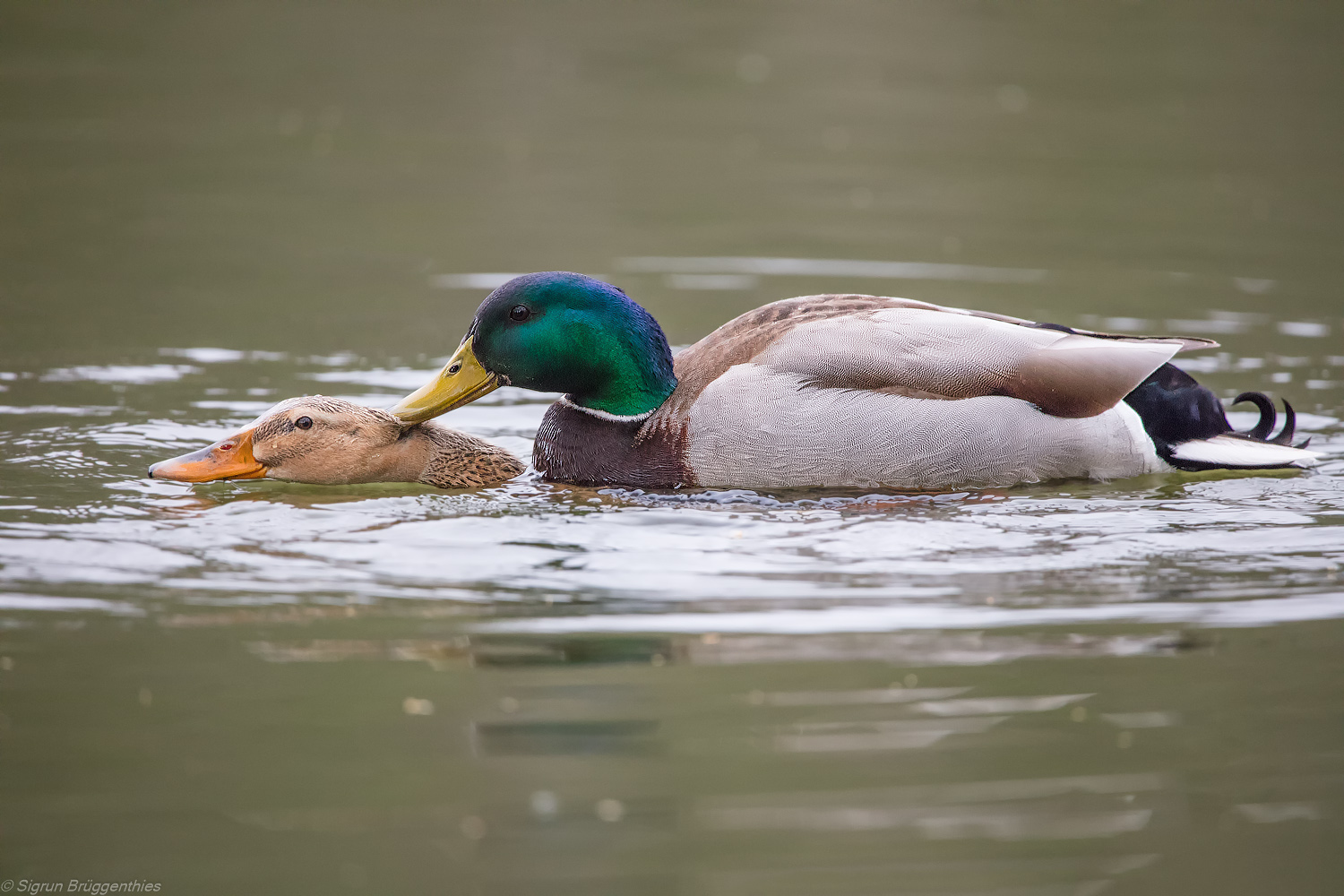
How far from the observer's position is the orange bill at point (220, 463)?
702cm

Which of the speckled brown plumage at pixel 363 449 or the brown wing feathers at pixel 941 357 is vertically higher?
the brown wing feathers at pixel 941 357

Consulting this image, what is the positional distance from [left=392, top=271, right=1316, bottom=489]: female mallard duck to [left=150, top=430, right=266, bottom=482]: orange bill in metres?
0.71

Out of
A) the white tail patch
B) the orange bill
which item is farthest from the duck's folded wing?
the orange bill

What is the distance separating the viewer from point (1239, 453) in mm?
7316

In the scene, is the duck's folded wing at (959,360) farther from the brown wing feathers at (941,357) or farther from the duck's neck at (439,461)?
the duck's neck at (439,461)

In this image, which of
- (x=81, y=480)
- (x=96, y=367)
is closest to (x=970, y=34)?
(x=96, y=367)

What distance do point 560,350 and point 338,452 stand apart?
3.62 ft

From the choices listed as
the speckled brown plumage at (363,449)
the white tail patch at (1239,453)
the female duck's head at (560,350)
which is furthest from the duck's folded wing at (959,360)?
the speckled brown plumage at (363,449)

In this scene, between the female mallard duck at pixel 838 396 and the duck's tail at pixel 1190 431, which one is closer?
the female mallard duck at pixel 838 396

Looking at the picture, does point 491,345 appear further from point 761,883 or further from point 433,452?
point 761,883

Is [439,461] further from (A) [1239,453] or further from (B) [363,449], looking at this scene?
(A) [1239,453]

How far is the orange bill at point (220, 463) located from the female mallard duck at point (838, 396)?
708 millimetres

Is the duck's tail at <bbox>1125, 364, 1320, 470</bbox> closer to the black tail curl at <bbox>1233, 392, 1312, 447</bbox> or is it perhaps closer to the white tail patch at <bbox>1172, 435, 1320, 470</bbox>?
the white tail patch at <bbox>1172, 435, 1320, 470</bbox>

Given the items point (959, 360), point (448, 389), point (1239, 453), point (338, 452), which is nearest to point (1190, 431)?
point (1239, 453)
